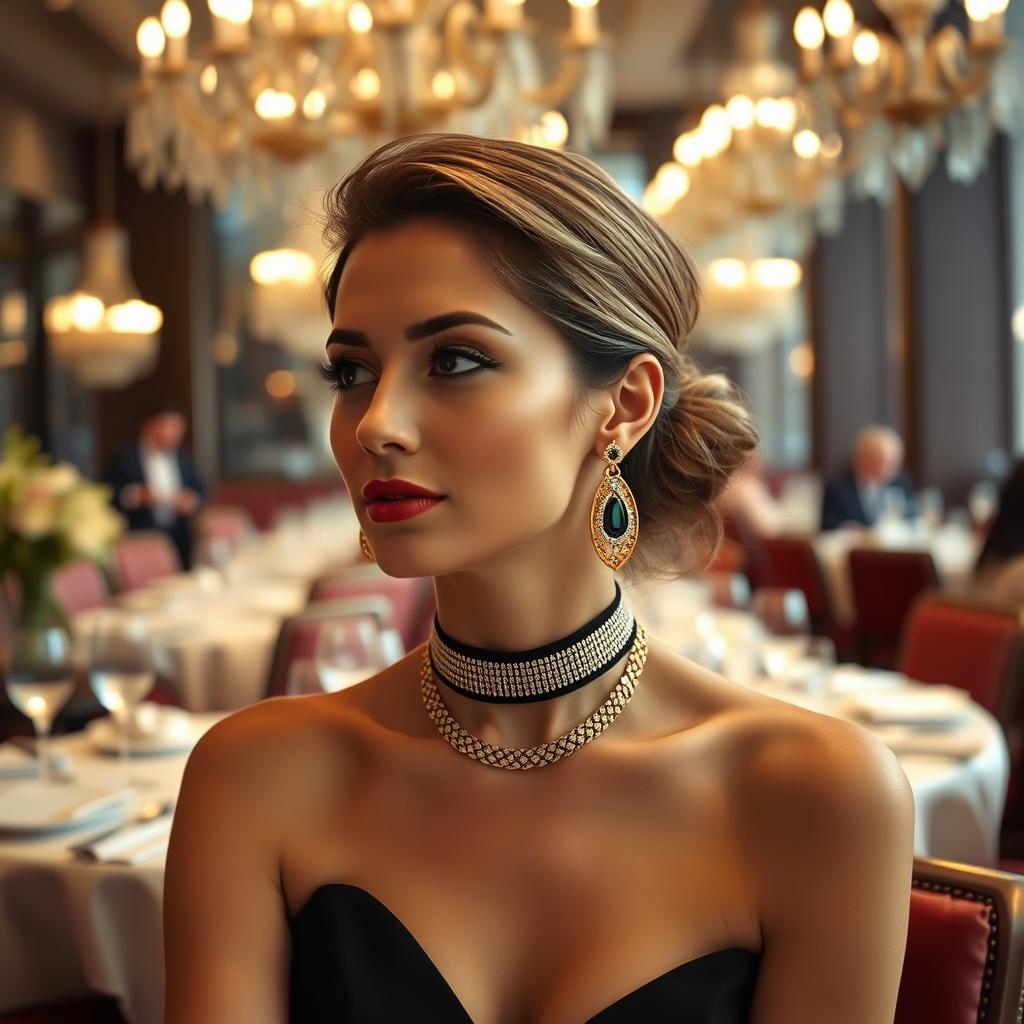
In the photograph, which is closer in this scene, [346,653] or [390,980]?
[390,980]

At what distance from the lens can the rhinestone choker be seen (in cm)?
124

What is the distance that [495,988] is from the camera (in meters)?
1.19

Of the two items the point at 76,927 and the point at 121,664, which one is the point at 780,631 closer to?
the point at 121,664

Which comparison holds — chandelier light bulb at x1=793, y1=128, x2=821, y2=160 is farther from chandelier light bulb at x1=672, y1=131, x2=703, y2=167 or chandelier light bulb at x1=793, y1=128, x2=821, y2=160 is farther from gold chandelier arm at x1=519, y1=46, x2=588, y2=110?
gold chandelier arm at x1=519, y1=46, x2=588, y2=110

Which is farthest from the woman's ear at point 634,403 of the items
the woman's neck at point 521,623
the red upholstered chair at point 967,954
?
the red upholstered chair at point 967,954

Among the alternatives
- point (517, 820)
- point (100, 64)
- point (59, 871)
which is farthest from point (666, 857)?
point (100, 64)

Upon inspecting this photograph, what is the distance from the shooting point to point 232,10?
14.4 ft

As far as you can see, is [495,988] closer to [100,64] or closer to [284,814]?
[284,814]

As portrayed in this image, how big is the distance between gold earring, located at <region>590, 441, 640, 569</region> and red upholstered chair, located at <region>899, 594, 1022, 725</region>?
7.17 feet

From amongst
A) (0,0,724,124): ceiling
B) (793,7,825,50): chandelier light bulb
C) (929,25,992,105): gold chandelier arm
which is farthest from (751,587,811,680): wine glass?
(0,0,724,124): ceiling

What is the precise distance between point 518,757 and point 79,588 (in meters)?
4.88

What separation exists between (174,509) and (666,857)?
362 inches

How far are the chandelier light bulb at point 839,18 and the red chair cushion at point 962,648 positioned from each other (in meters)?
2.80

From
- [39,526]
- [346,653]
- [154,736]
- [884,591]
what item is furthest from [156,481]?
[346,653]
